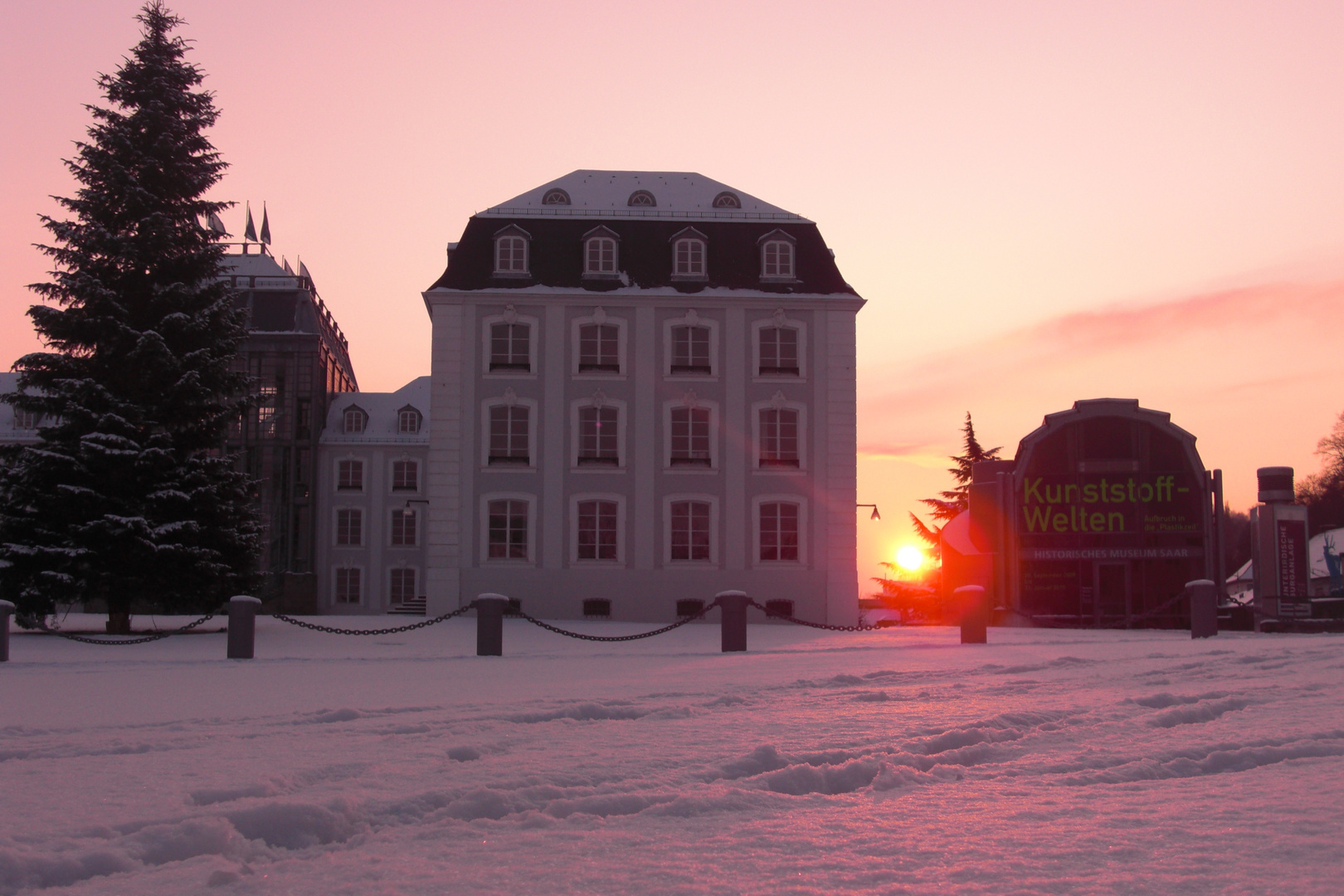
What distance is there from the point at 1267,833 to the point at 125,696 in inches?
403

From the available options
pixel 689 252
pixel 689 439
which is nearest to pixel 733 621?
pixel 689 439

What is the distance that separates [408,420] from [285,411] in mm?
5982

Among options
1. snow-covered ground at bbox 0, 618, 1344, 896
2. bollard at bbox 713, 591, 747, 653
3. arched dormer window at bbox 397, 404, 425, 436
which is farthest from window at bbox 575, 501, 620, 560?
arched dormer window at bbox 397, 404, 425, 436

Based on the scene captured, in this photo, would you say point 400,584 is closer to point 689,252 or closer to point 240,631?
point 689,252

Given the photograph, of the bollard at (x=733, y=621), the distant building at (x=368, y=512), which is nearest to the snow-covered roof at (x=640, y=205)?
the bollard at (x=733, y=621)

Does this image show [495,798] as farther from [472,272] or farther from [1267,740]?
[472,272]

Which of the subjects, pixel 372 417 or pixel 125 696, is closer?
pixel 125 696

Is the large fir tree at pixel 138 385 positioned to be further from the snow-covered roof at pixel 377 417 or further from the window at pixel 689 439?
the snow-covered roof at pixel 377 417

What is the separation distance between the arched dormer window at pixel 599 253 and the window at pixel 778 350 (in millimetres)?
4917

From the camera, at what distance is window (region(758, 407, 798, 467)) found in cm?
3312

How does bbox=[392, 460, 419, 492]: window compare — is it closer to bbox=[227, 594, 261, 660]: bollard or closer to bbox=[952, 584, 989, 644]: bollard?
bbox=[227, 594, 261, 660]: bollard

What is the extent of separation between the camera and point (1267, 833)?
527 centimetres

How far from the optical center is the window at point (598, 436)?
3275cm

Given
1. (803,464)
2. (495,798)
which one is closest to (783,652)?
(495,798)
